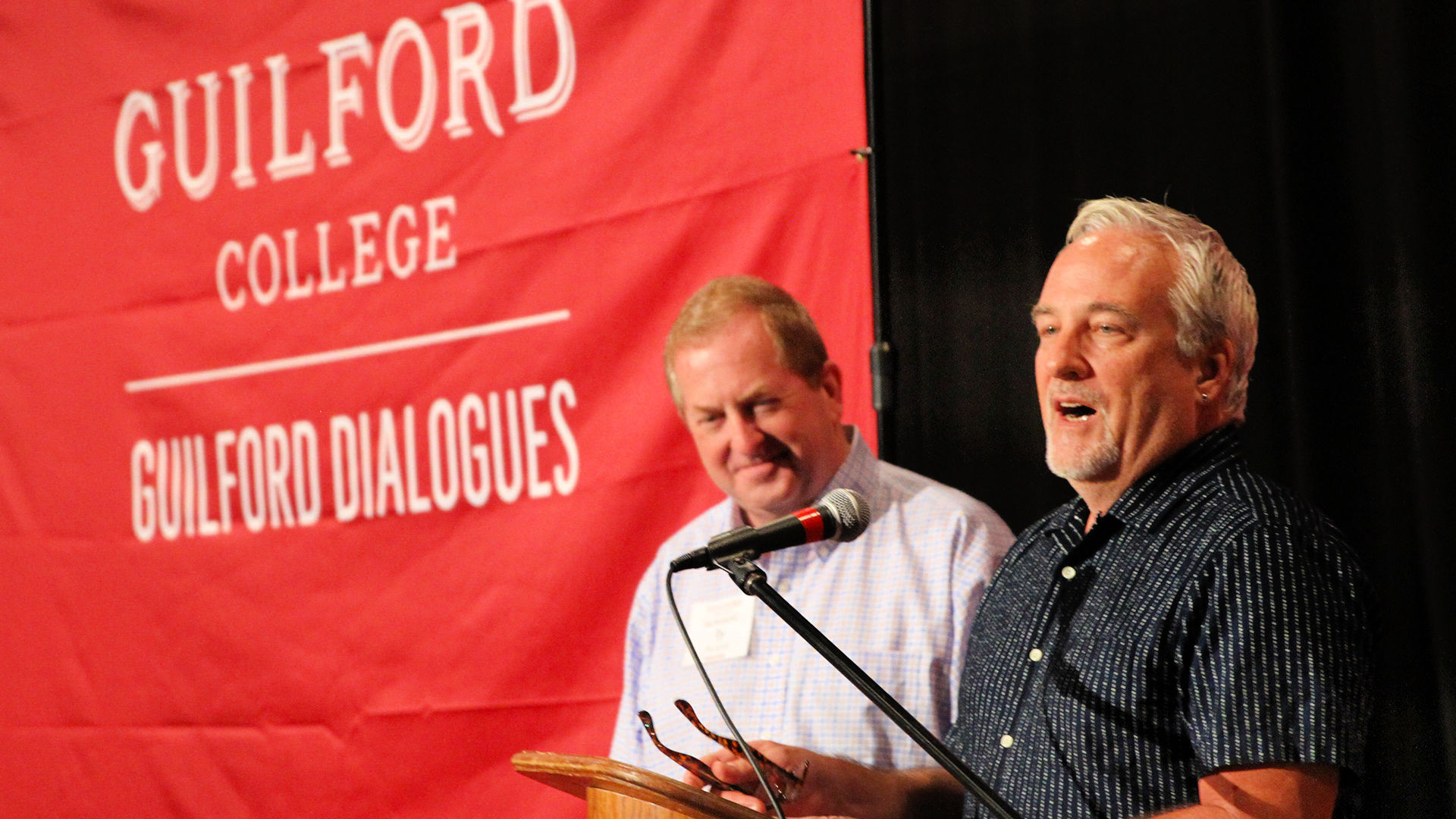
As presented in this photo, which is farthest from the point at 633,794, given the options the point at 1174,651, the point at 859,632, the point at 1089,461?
the point at 859,632

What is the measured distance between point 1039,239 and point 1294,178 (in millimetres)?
424

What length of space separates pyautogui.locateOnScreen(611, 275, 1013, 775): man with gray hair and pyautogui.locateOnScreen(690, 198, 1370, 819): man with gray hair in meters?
0.22

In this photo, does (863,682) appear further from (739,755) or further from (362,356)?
(362,356)

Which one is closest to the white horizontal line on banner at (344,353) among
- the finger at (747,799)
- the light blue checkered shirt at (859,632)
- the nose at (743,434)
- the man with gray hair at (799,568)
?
the man with gray hair at (799,568)

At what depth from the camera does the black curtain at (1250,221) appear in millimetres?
2062

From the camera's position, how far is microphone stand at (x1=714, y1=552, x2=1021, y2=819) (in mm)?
1340

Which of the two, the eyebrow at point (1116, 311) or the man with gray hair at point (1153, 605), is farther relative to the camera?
the eyebrow at point (1116, 311)

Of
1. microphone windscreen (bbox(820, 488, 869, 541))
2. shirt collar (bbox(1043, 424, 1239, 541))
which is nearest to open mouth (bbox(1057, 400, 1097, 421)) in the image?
shirt collar (bbox(1043, 424, 1239, 541))

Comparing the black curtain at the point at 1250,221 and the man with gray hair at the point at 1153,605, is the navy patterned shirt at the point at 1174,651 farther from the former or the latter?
the black curtain at the point at 1250,221

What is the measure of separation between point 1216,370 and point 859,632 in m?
0.78

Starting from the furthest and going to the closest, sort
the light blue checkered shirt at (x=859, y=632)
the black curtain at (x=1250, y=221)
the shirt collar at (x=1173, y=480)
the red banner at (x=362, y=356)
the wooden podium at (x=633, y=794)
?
the red banner at (x=362, y=356)
the light blue checkered shirt at (x=859, y=632)
the black curtain at (x=1250, y=221)
the shirt collar at (x=1173, y=480)
the wooden podium at (x=633, y=794)

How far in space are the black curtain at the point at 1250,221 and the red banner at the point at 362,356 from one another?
13 centimetres

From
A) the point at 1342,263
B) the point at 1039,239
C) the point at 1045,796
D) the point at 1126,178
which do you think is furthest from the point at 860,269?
the point at 1045,796

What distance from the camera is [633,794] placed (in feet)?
4.98
